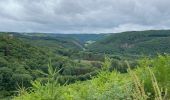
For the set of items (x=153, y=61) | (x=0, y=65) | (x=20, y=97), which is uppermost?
(x=153, y=61)

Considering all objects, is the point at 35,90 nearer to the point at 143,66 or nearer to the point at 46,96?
the point at 46,96

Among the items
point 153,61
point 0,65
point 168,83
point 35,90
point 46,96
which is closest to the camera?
point 46,96

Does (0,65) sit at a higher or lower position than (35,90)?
lower

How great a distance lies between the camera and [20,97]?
607cm

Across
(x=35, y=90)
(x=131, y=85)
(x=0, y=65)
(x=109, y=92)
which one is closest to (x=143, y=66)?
(x=131, y=85)

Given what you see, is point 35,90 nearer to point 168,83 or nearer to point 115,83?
point 115,83

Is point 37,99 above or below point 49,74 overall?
below

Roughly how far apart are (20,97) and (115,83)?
60.7 inches

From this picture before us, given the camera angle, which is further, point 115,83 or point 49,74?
point 115,83

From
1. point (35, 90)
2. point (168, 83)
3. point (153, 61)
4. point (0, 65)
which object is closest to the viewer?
point (35, 90)

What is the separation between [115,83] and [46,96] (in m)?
1.22

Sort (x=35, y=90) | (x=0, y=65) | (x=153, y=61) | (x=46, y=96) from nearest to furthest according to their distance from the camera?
(x=46, y=96) → (x=35, y=90) → (x=153, y=61) → (x=0, y=65)

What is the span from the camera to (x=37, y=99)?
217 inches

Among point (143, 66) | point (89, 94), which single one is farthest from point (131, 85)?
point (143, 66)
